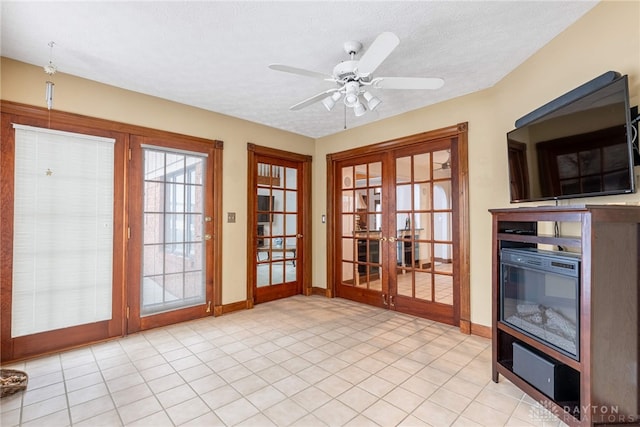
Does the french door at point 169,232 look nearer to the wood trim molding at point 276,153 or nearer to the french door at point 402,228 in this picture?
the wood trim molding at point 276,153

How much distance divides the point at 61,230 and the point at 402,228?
374 centimetres

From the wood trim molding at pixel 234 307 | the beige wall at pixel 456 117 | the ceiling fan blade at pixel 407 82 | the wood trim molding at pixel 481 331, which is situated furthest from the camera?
the wood trim molding at pixel 234 307

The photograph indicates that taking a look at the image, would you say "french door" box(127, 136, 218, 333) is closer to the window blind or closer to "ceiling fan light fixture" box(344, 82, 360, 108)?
the window blind

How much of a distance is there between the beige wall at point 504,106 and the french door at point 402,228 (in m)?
0.20

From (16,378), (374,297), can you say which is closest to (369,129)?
(374,297)

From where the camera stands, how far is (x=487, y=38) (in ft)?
7.38

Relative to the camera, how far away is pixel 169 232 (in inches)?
136

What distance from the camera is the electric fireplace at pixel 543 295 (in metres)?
1.63

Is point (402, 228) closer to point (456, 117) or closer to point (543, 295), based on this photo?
point (456, 117)

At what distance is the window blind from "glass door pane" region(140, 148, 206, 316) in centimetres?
36

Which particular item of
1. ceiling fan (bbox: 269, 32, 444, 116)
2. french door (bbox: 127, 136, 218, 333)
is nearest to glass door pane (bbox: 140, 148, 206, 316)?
french door (bbox: 127, 136, 218, 333)

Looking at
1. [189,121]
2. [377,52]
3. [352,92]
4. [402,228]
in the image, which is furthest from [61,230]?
[402,228]

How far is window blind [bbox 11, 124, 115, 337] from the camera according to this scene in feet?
8.45

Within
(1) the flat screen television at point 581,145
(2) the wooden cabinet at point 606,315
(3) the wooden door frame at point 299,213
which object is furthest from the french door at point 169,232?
(2) the wooden cabinet at point 606,315
